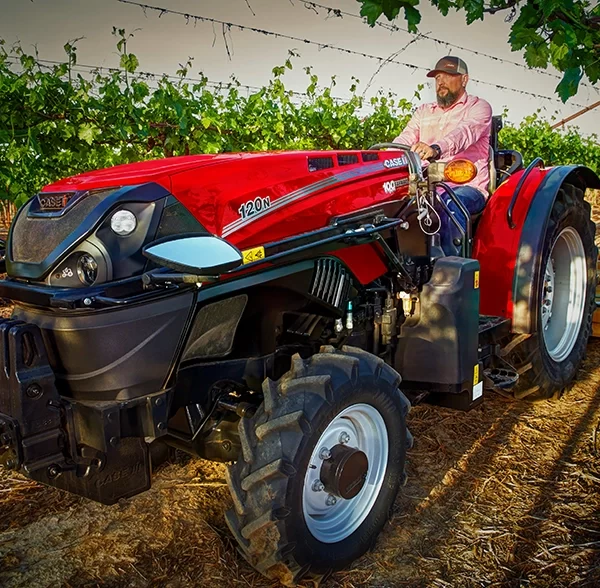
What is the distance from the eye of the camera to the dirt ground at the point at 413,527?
2.44 meters

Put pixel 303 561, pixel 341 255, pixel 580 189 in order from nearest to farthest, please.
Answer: pixel 303 561
pixel 341 255
pixel 580 189

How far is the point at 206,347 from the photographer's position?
8.05 feet

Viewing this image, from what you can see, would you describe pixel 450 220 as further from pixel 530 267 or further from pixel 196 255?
pixel 196 255

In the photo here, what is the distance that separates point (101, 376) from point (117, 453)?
282 mm

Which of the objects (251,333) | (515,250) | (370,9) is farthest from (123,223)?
(515,250)

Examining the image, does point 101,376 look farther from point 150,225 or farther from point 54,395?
point 150,225

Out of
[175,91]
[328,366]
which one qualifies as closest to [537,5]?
[328,366]

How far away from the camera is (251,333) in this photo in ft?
8.91

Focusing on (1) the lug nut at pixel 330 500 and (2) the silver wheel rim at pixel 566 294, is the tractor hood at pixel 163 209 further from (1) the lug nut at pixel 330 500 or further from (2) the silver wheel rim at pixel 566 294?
(2) the silver wheel rim at pixel 566 294

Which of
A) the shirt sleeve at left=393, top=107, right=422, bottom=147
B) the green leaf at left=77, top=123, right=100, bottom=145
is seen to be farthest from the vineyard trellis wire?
the shirt sleeve at left=393, top=107, right=422, bottom=147

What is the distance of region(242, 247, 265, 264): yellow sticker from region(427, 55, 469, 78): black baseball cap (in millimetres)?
2498

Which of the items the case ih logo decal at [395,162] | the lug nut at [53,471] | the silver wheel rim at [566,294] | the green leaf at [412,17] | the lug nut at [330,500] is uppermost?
the green leaf at [412,17]

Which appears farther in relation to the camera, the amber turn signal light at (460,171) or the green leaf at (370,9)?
the amber turn signal light at (460,171)

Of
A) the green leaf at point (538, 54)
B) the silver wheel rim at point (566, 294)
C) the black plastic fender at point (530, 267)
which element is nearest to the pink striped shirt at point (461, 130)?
the black plastic fender at point (530, 267)
